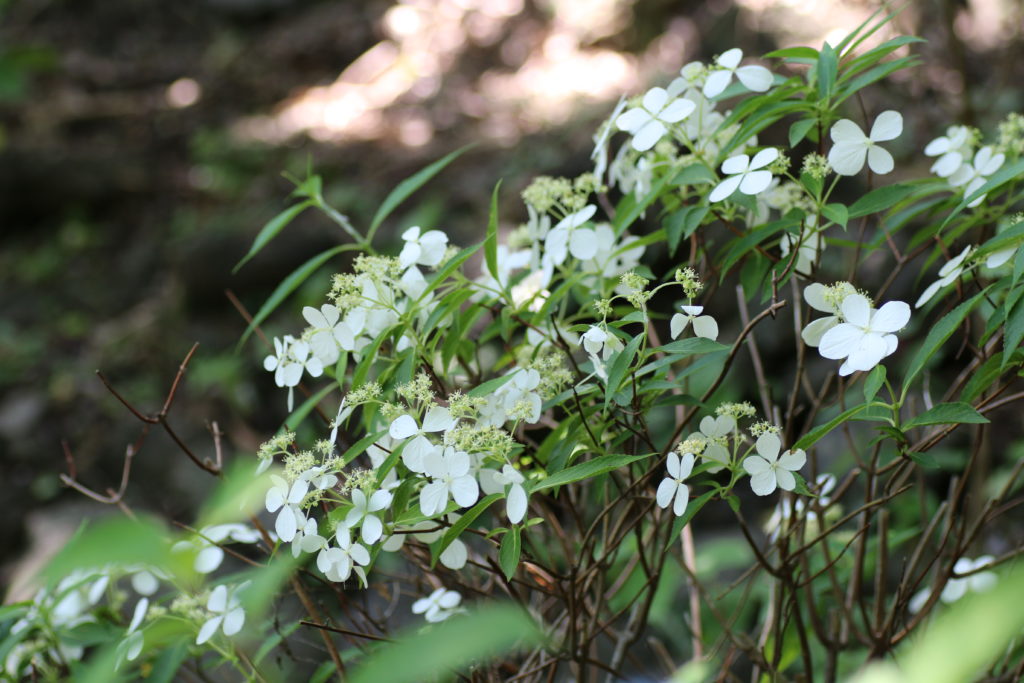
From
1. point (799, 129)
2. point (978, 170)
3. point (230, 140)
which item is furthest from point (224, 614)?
point (230, 140)

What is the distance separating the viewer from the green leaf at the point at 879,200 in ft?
2.43

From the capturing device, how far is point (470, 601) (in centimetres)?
99

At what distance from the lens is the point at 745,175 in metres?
0.73

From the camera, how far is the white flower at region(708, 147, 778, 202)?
2.33ft

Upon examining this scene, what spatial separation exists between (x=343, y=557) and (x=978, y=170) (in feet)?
2.32

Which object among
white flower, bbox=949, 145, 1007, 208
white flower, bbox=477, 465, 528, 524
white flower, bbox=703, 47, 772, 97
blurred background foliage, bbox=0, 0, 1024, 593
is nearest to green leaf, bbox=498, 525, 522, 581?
white flower, bbox=477, 465, 528, 524

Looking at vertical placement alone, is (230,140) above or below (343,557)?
above

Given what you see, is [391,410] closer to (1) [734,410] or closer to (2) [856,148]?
(1) [734,410]

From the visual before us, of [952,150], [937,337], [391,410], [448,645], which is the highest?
[952,150]

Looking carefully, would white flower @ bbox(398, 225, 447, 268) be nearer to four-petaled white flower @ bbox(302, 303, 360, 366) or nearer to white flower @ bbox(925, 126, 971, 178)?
four-petaled white flower @ bbox(302, 303, 360, 366)

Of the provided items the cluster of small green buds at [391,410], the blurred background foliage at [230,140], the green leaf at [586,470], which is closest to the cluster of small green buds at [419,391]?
the cluster of small green buds at [391,410]

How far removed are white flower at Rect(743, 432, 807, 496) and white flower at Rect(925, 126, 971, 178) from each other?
0.38 m

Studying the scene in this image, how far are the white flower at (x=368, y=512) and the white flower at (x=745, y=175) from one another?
37 centimetres

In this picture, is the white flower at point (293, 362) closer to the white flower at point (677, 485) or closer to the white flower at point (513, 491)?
the white flower at point (513, 491)
